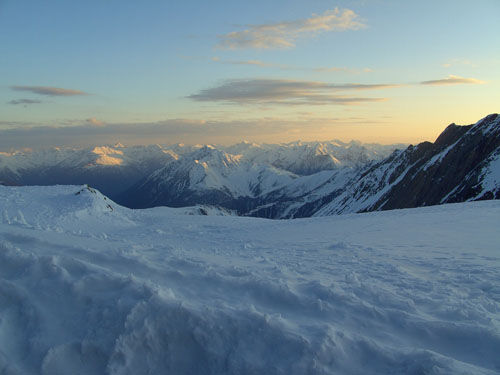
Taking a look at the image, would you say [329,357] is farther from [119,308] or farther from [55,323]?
[55,323]

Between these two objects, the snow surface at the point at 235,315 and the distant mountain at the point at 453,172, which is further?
the distant mountain at the point at 453,172

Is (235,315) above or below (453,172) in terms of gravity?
above

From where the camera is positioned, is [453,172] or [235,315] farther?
[453,172]

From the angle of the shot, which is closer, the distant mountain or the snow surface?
the snow surface

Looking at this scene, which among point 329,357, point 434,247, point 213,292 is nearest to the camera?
point 329,357

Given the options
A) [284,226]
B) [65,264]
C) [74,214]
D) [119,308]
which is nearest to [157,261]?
[65,264]

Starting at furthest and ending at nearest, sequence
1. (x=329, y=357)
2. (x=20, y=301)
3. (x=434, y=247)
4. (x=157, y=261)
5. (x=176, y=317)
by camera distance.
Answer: (x=434, y=247) < (x=157, y=261) < (x=20, y=301) < (x=176, y=317) < (x=329, y=357)

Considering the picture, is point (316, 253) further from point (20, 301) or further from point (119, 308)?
point (20, 301)

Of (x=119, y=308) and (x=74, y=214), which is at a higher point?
(x=119, y=308)

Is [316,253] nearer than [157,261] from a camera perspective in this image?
No

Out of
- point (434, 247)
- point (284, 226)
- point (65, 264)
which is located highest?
point (65, 264)
